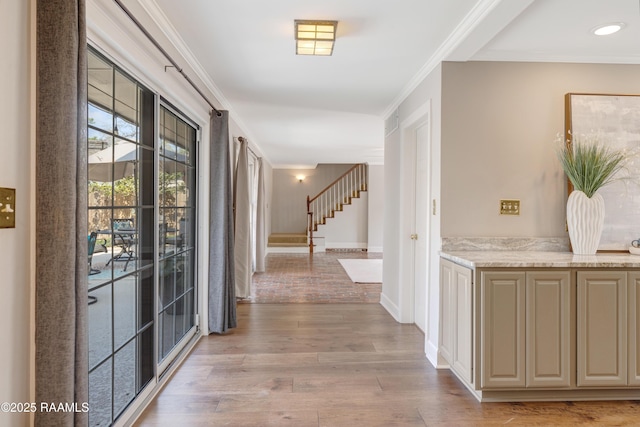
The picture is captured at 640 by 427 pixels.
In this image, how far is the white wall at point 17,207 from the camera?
1166 mm

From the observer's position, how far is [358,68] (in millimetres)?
3236

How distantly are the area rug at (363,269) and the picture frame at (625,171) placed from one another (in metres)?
3.85

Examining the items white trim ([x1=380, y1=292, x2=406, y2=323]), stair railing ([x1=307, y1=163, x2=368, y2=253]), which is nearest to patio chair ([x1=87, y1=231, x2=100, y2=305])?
white trim ([x1=380, y1=292, x2=406, y2=323])

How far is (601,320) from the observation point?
7.73ft

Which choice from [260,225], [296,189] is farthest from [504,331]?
[296,189]

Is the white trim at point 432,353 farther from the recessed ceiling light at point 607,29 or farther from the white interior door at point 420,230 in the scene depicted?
the recessed ceiling light at point 607,29

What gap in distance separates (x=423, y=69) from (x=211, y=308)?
302 cm

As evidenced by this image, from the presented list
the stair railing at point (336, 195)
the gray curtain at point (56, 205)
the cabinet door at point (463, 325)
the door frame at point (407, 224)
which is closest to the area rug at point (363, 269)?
the door frame at point (407, 224)

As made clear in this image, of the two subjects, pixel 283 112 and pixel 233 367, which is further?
pixel 283 112

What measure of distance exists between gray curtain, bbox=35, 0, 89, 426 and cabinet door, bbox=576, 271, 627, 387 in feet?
9.08

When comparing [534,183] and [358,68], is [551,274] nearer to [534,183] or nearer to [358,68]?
[534,183]

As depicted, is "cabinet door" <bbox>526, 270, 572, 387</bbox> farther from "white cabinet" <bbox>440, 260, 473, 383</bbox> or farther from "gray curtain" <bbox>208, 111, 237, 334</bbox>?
"gray curtain" <bbox>208, 111, 237, 334</bbox>

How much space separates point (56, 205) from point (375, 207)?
961 cm

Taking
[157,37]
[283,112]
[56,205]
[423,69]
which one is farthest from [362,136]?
[56,205]
